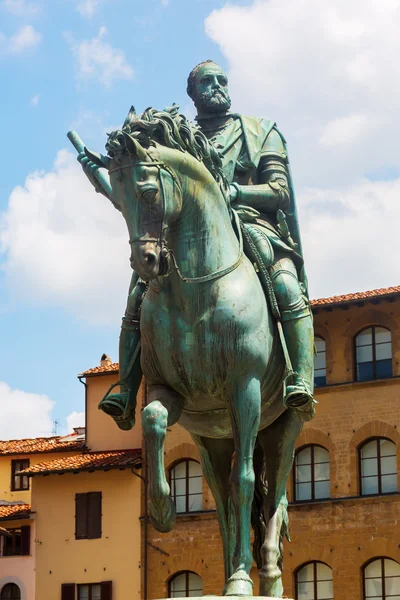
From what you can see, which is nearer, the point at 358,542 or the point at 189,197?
the point at 189,197

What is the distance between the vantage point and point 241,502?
11.2 m

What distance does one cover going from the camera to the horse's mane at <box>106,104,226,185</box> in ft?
34.6

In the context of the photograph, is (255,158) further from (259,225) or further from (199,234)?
(199,234)

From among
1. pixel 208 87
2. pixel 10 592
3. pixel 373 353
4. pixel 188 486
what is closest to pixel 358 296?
pixel 373 353

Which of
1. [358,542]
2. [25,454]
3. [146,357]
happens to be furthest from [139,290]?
[25,454]

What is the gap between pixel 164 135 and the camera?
426 inches

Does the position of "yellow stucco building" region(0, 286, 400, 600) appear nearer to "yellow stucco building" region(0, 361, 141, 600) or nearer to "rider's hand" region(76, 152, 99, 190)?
"yellow stucco building" region(0, 361, 141, 600)

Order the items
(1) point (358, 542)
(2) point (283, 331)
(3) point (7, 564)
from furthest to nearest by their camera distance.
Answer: (3) point (7, 564), (1) point (358, 542), (2) point (283, 331)

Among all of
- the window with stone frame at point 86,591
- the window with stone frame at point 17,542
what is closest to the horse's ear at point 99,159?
the window with stone frame at point 86,591

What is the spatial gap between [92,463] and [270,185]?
41.7 m

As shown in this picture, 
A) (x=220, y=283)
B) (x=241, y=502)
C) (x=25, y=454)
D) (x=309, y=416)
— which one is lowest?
(x=241, y=502)

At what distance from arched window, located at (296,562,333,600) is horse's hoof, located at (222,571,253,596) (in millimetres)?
38252

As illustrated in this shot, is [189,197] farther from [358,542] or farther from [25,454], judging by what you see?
[25,454]

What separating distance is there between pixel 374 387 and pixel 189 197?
129 feet
